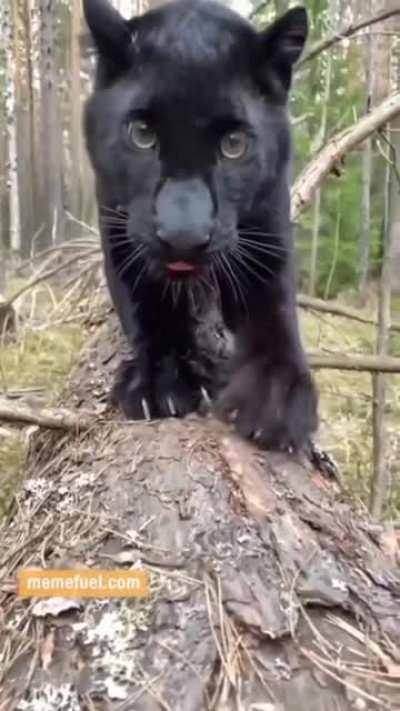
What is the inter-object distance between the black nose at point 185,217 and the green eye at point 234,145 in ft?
0.40

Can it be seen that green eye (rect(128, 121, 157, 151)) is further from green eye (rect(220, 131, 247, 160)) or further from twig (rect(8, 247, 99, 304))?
twig (rect(8, 247, 99, 304))

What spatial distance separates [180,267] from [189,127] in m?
0.27

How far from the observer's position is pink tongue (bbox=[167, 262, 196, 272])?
7.14 feet

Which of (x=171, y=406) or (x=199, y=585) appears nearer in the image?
Answer: (x=199, y=585)

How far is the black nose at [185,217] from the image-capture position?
2.07 metres

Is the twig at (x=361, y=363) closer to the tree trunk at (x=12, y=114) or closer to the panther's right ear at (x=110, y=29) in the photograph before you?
the panther's right ear at (x=110, y=29)

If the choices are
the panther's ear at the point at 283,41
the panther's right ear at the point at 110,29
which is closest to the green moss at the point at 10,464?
the panther's right ear at the point at 110,29

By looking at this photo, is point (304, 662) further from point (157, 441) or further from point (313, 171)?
point (313, 171)

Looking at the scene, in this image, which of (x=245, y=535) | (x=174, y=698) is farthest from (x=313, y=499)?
(x=174, y=698)

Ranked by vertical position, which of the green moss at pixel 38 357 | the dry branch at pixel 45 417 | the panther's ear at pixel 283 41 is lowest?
the green moss at pixel 38 357

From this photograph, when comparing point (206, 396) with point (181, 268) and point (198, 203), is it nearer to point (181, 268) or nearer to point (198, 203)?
point (181, 268)

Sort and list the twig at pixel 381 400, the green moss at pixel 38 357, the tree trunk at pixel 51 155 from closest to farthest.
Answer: the twig at pixel 381 400, the green moss at pixel 38 357, the tree trunk at pixel 51 155

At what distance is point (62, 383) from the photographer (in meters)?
3.06

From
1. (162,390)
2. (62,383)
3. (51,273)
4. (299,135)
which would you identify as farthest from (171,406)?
(299,135)
